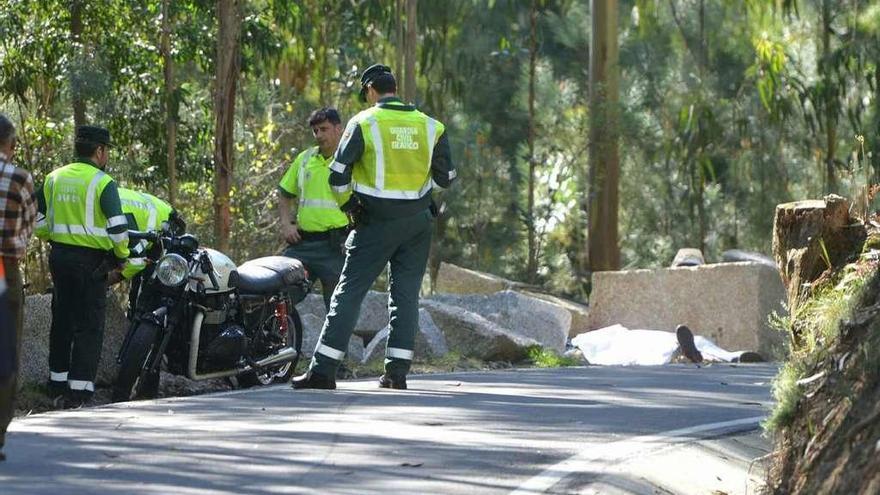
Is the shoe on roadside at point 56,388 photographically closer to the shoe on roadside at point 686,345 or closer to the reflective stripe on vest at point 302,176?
the reflective stripe on vest at point 302,176

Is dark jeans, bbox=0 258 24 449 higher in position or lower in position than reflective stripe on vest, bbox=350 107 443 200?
lower

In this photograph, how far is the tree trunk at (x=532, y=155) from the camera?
4083 centimetres

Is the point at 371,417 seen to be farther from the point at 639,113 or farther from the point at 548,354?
the point at 639,113

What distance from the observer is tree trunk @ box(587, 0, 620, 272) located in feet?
108

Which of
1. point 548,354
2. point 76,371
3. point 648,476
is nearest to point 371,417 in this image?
point 648,476

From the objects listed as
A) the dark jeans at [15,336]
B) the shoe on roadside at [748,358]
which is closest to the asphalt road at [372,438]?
the dark jeans at [15,336]

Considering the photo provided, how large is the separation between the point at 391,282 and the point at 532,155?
1204 inches

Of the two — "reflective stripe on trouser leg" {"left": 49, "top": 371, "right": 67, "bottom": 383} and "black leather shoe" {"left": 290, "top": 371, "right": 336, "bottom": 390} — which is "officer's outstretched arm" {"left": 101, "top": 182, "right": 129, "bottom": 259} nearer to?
"reflective stripe on trouser leg" {"left": 49, "top": 371, "right": 67, "bottom": 383}

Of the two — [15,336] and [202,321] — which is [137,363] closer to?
[202,321]

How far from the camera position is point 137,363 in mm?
12117

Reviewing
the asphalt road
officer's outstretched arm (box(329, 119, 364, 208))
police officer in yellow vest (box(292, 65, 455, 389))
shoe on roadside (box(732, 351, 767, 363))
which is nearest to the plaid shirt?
the asphalt road

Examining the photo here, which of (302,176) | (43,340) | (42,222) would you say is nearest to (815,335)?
(42,222)

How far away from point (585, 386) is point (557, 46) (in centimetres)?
3480

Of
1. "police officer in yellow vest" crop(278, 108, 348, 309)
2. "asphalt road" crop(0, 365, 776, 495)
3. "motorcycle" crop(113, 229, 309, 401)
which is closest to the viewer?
"asphalt road" crop(0, 365, 776, 495)
